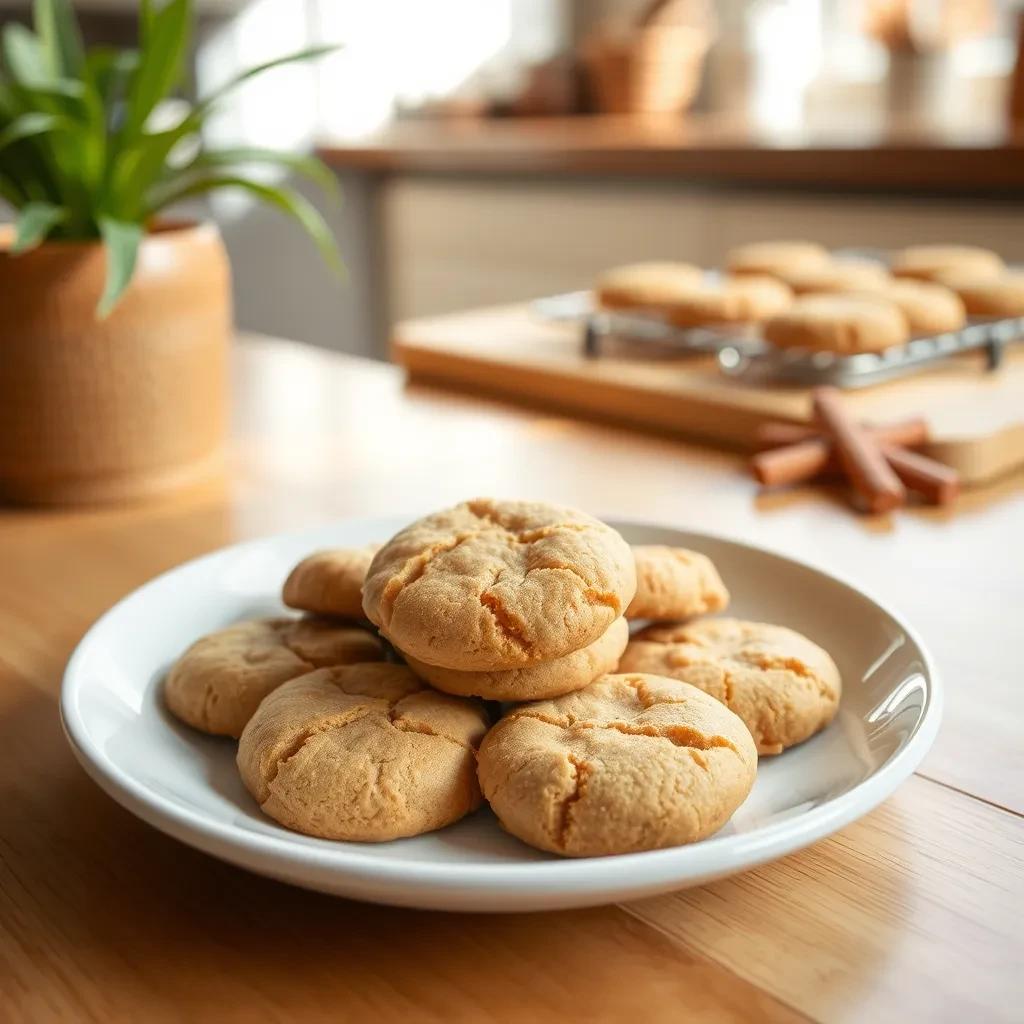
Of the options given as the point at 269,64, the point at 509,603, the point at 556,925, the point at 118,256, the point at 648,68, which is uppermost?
the point at 648,68

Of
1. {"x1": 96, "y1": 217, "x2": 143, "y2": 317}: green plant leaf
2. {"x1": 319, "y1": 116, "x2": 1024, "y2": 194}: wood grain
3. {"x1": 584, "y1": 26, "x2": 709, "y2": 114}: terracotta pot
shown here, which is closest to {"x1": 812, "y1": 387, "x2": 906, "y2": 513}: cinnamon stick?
{"x1": 96, "y1": 217, "x2": 143, "y2": 317}: green plant leaf

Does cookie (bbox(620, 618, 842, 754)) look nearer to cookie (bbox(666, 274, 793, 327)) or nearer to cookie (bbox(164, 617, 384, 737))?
cookie (bbox(164, 617, 384, 737))

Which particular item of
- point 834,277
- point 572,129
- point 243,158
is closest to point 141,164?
point 243,158

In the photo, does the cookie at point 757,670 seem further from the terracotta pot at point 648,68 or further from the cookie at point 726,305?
the terracotta pot at point 648,68

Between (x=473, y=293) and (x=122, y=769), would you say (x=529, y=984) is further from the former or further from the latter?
(x=473, y=293)

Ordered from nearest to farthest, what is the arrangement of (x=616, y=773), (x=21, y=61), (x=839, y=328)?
Result: (x=616, y=773), (x=21, y=61), (x=839, y=328)

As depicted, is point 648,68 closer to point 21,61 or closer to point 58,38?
point 58,38

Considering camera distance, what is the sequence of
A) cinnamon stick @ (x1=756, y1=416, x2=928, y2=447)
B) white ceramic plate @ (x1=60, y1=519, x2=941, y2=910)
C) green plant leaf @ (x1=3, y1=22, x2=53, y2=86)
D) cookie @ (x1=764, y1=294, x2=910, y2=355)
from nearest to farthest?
white ceramic plate @ (x1=60, y1=519, x2=941, y2=910) → green plant leaf @ (x1=3, y1=22, x2=53, y2=86) → cinnamon stick @ (x1=756, y1=416, x2=928, y2=447) → cookie @ (x1=764, y1=294, x2=910, y2=355)
